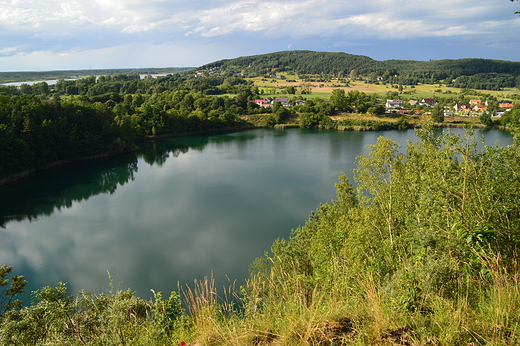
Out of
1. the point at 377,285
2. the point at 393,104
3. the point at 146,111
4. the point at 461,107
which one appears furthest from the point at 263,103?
the point at 377,285

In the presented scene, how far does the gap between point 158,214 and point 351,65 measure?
475ft

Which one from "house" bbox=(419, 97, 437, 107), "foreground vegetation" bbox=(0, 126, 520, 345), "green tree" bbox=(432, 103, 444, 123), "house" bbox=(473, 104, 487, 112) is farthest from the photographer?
"house" bbox=(419, 97, 437, 107)

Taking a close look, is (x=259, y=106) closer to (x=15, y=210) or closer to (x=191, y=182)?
(x=191, y=182)

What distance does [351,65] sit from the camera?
484 ft

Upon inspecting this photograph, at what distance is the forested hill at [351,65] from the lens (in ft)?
403

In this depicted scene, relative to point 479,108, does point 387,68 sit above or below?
above

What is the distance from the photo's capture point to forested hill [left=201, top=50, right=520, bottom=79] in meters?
123

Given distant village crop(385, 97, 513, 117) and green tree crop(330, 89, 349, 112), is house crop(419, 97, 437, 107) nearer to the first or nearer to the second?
distant village crop(385, 97, 513, 117)

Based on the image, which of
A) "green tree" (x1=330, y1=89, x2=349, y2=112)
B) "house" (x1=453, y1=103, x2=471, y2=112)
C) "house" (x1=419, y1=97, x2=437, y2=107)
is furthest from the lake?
"house" (x1=419, y1=97, x2=437, y2=107)

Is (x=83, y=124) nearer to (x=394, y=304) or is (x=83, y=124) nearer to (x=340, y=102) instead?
(x=394, y=304)

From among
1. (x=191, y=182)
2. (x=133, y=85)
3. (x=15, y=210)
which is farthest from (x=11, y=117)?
(x=133, y=85)

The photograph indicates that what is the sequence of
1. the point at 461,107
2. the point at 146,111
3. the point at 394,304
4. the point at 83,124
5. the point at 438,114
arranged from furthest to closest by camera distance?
the point at 461,107 < the point at 438,114 < the point at 146,111 < the point at 83,124 < the point at 394,304

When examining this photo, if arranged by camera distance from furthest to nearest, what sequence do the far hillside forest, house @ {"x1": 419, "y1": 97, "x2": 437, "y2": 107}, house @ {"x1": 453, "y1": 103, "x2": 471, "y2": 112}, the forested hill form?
1. the forested hill
2. house @ {"x1": 419, "y1": 97, "x2": 437, "y2": 107}
3. house @ {"x1": 453, "y1": 103, "x2": 471, "y2": 112}
4. the far hillside forest

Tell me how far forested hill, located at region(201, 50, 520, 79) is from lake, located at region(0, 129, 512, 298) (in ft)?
349
